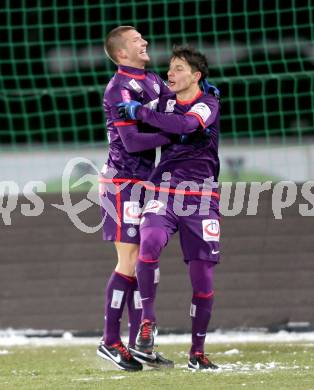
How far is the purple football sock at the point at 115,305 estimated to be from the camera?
6691mm

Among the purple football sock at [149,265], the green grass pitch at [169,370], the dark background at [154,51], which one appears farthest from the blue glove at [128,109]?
the dark background at [154,51]

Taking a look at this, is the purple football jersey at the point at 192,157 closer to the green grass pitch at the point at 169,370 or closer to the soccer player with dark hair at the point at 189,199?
the soccer player with dark hair at the point at 189,199

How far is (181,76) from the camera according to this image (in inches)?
257

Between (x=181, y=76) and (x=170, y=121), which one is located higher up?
(x=181, y=76)

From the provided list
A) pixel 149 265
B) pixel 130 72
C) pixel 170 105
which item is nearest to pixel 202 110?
pixel 170 105

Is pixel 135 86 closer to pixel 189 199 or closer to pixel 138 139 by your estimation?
pixel 138 139

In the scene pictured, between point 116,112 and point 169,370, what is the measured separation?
4.90ft

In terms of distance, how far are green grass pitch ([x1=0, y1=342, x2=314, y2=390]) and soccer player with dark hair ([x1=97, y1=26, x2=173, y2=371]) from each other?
25cm

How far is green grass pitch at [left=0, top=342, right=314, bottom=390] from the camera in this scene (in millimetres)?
5859

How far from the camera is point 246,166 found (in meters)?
10.2

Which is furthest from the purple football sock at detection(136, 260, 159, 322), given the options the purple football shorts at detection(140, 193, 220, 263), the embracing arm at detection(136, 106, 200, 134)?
the embracing arm at detection(136, 106, 200, 134)

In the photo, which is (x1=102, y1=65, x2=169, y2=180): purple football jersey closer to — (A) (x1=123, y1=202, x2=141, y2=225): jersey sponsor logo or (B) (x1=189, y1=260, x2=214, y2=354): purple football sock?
(A) (x1=123, y1=202, x2=141, y2=225): jersey sponsor logo

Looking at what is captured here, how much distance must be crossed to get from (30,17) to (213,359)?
21.6ft

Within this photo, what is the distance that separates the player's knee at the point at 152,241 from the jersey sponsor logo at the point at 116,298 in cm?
35
